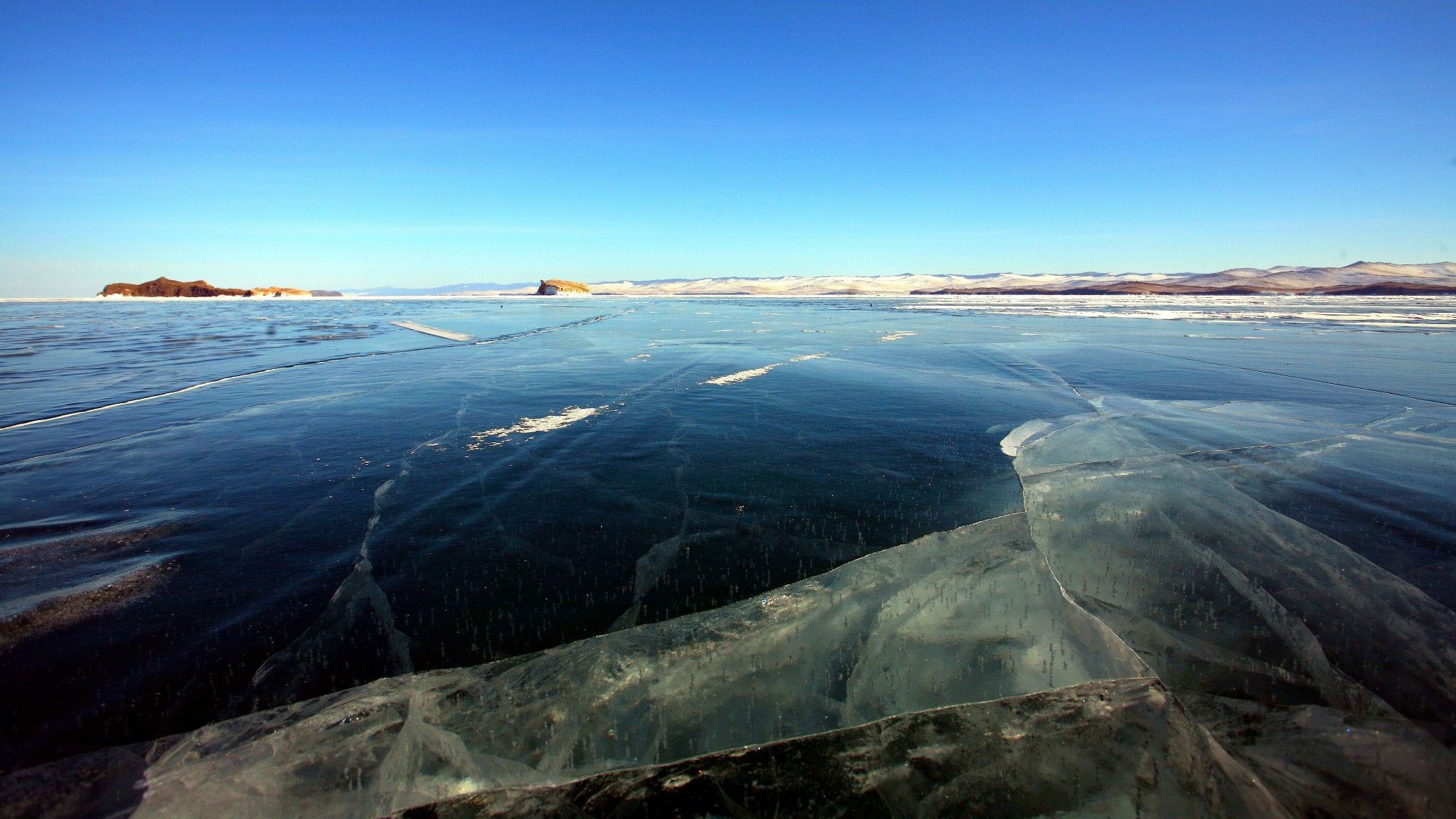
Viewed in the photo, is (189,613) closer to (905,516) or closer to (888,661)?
(888,661)

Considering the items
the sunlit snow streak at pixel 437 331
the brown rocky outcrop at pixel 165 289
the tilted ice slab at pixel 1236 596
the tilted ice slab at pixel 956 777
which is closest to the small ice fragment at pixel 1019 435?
the tilted ice slab at pixel 1236 596

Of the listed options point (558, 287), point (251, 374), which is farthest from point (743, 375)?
point (558, 287)

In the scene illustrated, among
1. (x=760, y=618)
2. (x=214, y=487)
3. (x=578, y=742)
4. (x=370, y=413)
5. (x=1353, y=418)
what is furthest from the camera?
(x=370, y=413)

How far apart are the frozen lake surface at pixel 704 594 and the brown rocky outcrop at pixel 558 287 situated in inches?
3016

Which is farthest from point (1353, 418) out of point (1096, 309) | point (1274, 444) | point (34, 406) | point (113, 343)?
point (1096, 309)

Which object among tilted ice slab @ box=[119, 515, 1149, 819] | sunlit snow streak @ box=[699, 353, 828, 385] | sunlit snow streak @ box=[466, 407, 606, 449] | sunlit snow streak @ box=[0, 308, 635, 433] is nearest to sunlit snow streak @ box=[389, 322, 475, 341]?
sunlit snow streak @ box=[0, 308, 635, 433]

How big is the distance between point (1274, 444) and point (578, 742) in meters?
6.19

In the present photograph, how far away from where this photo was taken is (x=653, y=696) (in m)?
1.98

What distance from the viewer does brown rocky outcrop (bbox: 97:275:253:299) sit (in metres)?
66.8

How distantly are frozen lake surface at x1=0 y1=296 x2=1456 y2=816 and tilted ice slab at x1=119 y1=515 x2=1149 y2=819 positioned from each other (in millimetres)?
12

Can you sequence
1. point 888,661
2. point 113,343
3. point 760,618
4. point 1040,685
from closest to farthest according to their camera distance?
point 1040,685 < point 888,661 < point 760,618 < point 113,343

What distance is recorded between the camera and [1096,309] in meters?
28.8

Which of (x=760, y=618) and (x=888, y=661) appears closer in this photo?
(x=888, y=661)

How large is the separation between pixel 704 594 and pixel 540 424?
3698 mm
